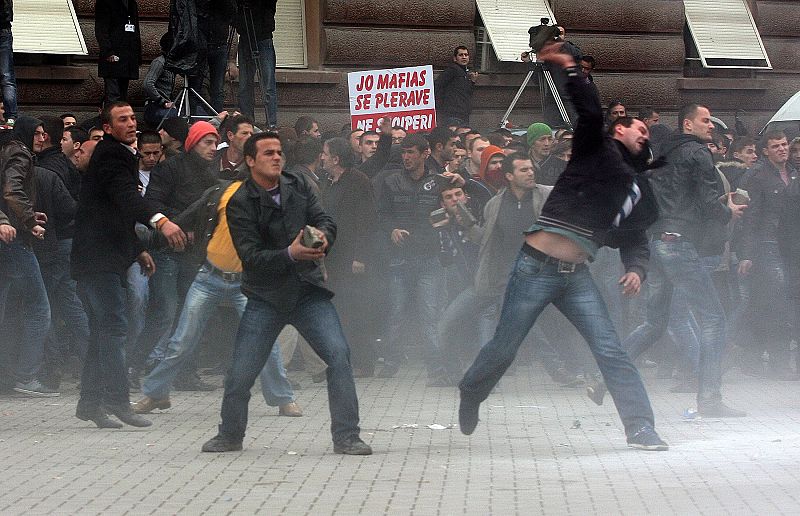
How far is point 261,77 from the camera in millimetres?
15258

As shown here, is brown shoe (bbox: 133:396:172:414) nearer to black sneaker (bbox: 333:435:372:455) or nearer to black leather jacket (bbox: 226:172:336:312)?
black leather jacket (bbox: 226:172:336:312)

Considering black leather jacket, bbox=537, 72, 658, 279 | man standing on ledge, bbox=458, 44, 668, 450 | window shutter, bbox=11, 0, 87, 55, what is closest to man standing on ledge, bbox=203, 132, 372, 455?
man standing on ledge, bbox=458, 44, 668, 450

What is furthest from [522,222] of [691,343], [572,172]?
[572,172]

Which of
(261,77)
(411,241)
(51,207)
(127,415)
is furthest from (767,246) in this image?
(127,415)

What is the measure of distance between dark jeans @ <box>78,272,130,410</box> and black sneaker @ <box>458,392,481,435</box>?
7.03 feet

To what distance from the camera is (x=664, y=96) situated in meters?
19.9

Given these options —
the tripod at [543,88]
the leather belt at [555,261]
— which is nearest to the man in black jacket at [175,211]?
the leather belt at [555,261]

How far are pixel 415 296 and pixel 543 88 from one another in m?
6.38

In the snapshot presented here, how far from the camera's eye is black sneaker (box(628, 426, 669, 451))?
8.50 metres

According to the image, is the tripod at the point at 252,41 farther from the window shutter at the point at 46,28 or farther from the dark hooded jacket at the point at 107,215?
the dark hooded jacket at the point at 107,215

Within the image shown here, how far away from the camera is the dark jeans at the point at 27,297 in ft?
36.4

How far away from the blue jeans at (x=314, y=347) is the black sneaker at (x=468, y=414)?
23.8 inches

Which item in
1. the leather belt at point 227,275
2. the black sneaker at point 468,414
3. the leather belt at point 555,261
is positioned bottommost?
the black sneaker at point 468,414

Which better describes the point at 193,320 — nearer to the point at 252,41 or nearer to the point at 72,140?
the point at 72,140
